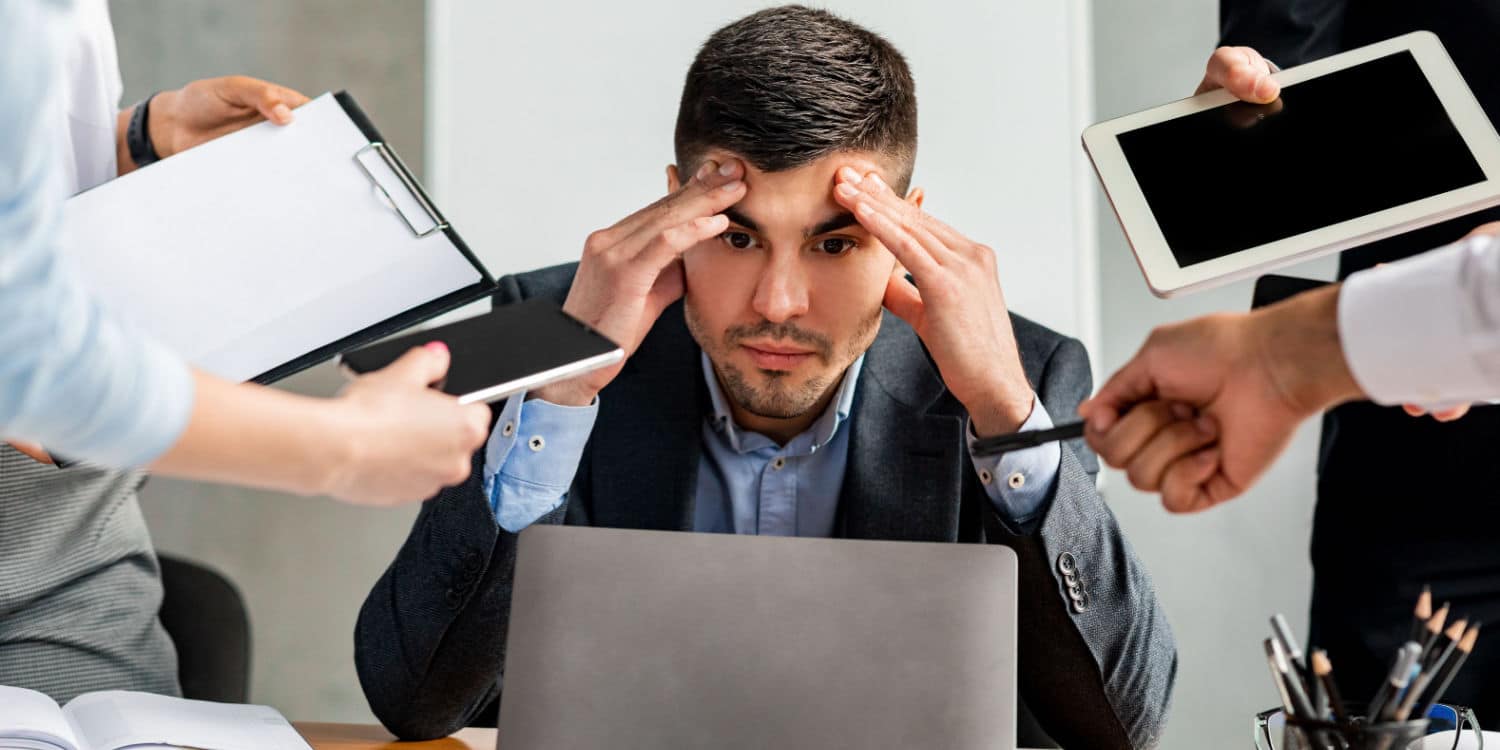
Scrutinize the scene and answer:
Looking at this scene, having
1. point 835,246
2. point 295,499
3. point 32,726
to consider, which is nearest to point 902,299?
point 835,246

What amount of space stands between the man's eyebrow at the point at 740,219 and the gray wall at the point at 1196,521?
52.0 inches

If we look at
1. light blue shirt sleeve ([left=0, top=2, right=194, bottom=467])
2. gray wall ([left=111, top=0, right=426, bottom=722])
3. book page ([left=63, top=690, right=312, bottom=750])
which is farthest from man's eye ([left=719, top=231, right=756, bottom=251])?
gray wall ([left=111, top=0, right=426, bottom=722])

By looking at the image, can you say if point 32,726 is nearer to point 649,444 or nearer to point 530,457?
point 530,457

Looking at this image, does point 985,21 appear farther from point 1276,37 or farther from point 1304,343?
point 1304,343

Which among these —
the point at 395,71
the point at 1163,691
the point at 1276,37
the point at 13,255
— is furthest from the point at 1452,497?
the point at 395,71

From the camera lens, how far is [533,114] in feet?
8.33

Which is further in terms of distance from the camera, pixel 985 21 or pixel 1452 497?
pixel 985 21

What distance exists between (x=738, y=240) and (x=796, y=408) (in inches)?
9.0

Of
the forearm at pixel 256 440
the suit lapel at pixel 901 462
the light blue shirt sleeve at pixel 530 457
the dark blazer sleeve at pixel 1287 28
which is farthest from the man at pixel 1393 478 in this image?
the forearm at pixel 256 440

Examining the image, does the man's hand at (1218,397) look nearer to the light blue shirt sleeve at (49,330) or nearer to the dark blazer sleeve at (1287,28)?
the light blue shirt sleeve at (49,330)

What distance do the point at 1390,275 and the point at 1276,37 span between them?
913mm

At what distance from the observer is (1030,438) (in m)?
1.05

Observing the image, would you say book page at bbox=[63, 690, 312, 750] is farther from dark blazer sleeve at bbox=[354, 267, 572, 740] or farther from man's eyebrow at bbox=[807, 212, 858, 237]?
man's eyebrow at bbox=[807, 212, 858, 237]

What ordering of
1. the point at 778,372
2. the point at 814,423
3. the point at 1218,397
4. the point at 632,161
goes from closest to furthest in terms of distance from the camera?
the point at 1218,397, the point at 778,372, the point at 814,423, the point at 632,161
